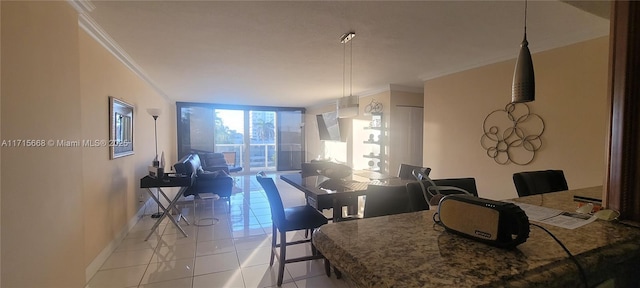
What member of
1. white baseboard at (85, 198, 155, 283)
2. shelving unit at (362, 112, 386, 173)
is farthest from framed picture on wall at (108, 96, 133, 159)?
shelving unit at (362, 112, 386, 173)

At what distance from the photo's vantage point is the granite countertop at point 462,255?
612 mm

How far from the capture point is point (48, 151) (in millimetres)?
1679

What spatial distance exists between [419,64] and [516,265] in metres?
3.54

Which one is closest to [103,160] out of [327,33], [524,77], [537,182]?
[327,33]

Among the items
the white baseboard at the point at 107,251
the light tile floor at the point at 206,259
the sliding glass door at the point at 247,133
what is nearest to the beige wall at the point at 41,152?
the white baseboard at the point at 107,251

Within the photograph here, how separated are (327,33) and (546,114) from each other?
2.60 meters

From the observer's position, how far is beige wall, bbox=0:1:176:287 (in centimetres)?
139

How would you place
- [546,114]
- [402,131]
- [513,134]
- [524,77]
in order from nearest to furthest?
1. [524,77]
2. [546,114]
3. [513,134]
4. [402,131]

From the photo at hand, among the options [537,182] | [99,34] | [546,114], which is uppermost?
[99,34]

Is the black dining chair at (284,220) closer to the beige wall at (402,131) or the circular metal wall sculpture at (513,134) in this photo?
the circular metal wall sculpture at (513,134)

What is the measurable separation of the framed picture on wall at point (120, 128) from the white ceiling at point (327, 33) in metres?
0.64

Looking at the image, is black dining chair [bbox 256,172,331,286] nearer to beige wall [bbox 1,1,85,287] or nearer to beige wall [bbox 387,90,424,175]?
beige wall [bbox 1,1,85,287]

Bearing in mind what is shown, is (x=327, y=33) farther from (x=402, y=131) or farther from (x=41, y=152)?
(x=402, y=131)

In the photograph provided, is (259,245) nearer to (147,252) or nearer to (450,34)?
(147,252)
